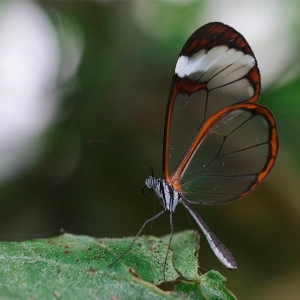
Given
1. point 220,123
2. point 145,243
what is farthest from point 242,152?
point 145,243

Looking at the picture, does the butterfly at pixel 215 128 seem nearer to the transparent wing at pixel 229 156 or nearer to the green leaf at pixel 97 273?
the transparent wing at pixel 229 156

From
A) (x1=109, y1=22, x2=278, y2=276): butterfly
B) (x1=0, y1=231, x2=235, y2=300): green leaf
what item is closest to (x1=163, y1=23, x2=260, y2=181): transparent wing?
(x1=109, y1=22, x2=278, y2=276): butterfly

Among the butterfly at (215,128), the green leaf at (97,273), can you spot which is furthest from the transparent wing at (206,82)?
the green leaf at (97,273)

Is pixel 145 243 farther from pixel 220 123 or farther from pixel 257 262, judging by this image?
pixel 257 262

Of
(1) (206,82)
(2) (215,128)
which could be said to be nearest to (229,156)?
(2) (215,128)

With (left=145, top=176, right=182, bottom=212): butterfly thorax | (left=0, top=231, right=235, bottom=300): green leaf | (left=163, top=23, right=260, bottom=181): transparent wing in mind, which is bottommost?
(left=0, top=231, right=235, bottom=300): green leaf

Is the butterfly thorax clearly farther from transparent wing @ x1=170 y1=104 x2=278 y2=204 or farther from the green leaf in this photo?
the green leaf

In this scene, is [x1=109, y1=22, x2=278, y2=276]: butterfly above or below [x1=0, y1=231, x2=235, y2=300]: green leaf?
above
